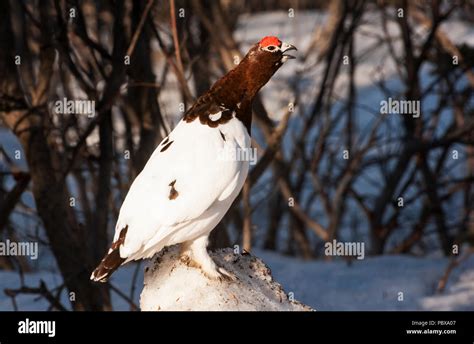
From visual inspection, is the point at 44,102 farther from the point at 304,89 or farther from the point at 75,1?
the point at 304,89

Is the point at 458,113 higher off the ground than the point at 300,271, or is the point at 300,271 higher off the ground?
the point at 458,113

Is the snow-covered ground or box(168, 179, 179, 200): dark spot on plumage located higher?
box(168, 179, 179, 200): dark spot on plumage

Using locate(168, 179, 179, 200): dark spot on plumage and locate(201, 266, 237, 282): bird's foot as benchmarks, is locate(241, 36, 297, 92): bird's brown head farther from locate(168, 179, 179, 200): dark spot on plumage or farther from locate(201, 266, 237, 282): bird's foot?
locate(201, 266, 237, 282): bird's foot

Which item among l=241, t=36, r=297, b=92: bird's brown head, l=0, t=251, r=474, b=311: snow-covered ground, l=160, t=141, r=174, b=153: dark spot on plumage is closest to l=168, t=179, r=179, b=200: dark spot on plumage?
l=160, t=141, r=174, b=153: dark spot on plumage

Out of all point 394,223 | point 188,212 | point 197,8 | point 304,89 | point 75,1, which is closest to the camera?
point 188,212

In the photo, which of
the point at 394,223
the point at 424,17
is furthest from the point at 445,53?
the point at 394,223

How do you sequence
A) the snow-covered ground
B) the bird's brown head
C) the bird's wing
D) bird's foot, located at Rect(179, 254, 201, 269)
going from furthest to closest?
the snow-covered ground
bird's foot, located at Rect(179, 254, 201, 269)
the bird's brown head
the bird's wing

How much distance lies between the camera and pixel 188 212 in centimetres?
348

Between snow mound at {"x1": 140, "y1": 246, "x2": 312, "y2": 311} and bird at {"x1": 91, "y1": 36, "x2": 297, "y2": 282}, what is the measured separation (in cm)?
6

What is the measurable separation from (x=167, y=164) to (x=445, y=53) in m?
5.65

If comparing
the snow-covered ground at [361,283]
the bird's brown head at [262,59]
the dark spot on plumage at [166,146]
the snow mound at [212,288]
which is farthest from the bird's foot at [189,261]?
the snow-covered ground at [361,283]

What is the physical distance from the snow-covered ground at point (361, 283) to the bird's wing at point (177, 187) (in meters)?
2.89

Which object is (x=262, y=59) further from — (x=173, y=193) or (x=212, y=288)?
(x=212, y=288)

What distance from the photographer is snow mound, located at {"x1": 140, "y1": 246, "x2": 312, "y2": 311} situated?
3566mm
